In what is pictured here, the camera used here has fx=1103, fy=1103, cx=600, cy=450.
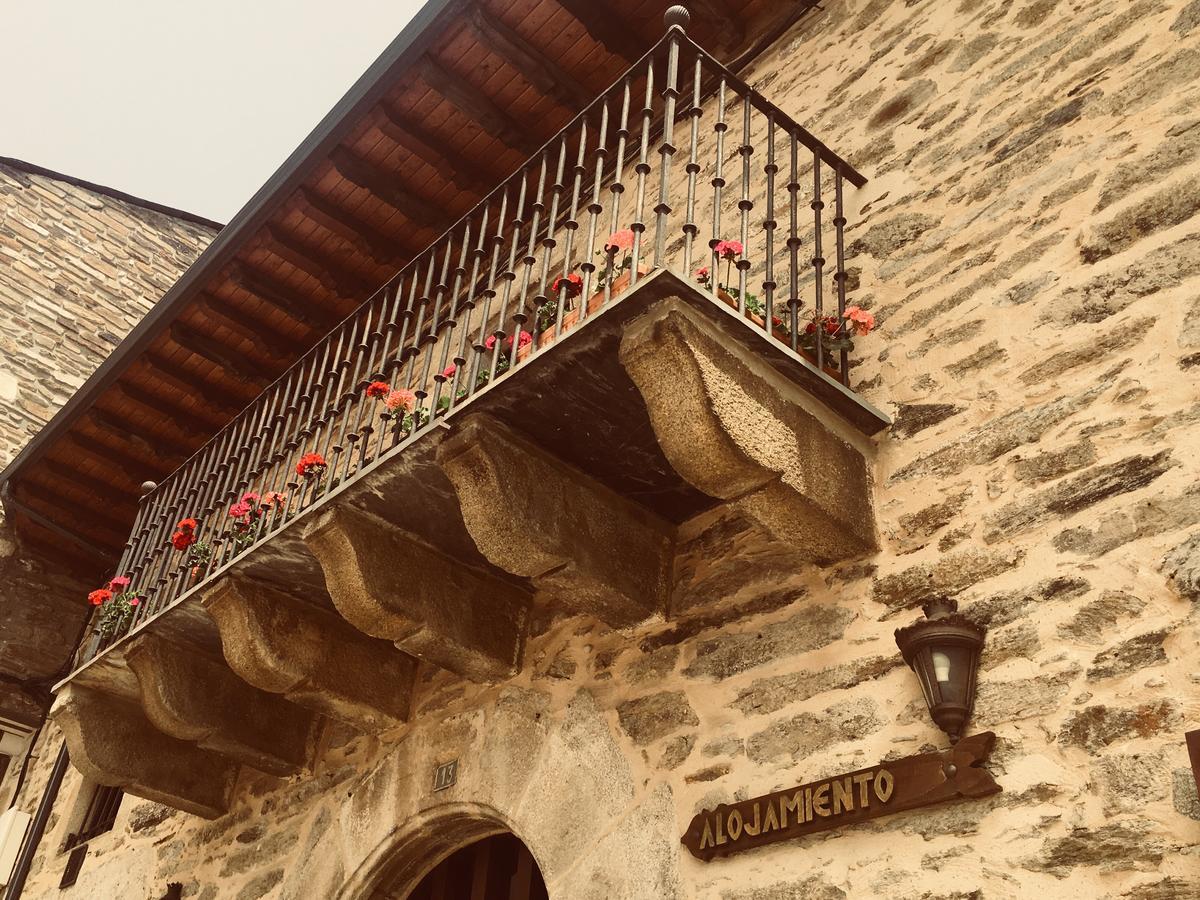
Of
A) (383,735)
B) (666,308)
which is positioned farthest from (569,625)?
(666,308)

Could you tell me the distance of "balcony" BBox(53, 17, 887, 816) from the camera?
305 cm

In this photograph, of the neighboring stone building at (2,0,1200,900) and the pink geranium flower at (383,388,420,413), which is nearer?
the neighboring stone building at (2,0,1200,900)

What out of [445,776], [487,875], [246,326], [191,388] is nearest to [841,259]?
[445,776]

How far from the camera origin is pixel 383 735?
4.61 meters

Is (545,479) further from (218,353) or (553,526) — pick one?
(218,353)

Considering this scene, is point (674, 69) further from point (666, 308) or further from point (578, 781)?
point (578, 781)

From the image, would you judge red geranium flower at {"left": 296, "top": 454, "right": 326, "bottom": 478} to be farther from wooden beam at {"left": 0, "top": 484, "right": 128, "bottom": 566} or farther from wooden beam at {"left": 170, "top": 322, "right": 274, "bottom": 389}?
wooden beam at {"left": 0, "top": 484, "right": 128, "bottom": 566}

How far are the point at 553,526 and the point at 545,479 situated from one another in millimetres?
162

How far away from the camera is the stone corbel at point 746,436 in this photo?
9.53ft

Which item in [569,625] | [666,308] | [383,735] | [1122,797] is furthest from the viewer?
A: [383,735]

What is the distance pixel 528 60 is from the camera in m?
5.79

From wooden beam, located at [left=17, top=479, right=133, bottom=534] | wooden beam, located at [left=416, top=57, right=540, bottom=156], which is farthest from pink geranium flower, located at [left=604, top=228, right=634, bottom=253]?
wooden beam, located at [left=17, top=479, right=133, bottom=534]

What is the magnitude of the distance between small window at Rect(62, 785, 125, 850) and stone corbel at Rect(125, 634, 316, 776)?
2018 mm

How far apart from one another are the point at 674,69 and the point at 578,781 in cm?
233
